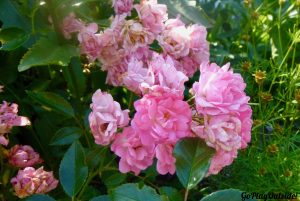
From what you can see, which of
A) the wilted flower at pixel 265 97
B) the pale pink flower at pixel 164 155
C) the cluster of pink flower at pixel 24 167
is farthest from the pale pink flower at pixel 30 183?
the wilted flower at pixel 265 97

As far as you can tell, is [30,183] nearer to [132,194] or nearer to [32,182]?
[32,182]

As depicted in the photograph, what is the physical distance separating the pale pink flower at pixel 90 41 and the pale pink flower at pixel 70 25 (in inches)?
1.0

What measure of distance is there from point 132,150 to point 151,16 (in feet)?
0.82

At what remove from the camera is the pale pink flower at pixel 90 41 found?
2.80ft

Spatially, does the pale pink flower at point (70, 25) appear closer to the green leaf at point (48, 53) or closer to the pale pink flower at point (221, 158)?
the green leaf at point (48, 53)

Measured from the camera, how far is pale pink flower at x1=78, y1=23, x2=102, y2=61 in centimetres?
85

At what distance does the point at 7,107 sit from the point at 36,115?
263 millimetres

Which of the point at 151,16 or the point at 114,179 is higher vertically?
the point at 151,16

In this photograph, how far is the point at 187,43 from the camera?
33.5 inches

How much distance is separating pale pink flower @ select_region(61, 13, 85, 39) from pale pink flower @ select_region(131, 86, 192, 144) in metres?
0.28

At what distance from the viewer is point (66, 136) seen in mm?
861

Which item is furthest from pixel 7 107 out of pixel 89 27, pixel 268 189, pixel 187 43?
pixel 268 189

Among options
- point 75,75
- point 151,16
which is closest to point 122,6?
point 151,16

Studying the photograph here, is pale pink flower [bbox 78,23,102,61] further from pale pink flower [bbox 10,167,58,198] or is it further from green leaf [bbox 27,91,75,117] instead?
pale pink flower [bbox 10,167,58,198]
